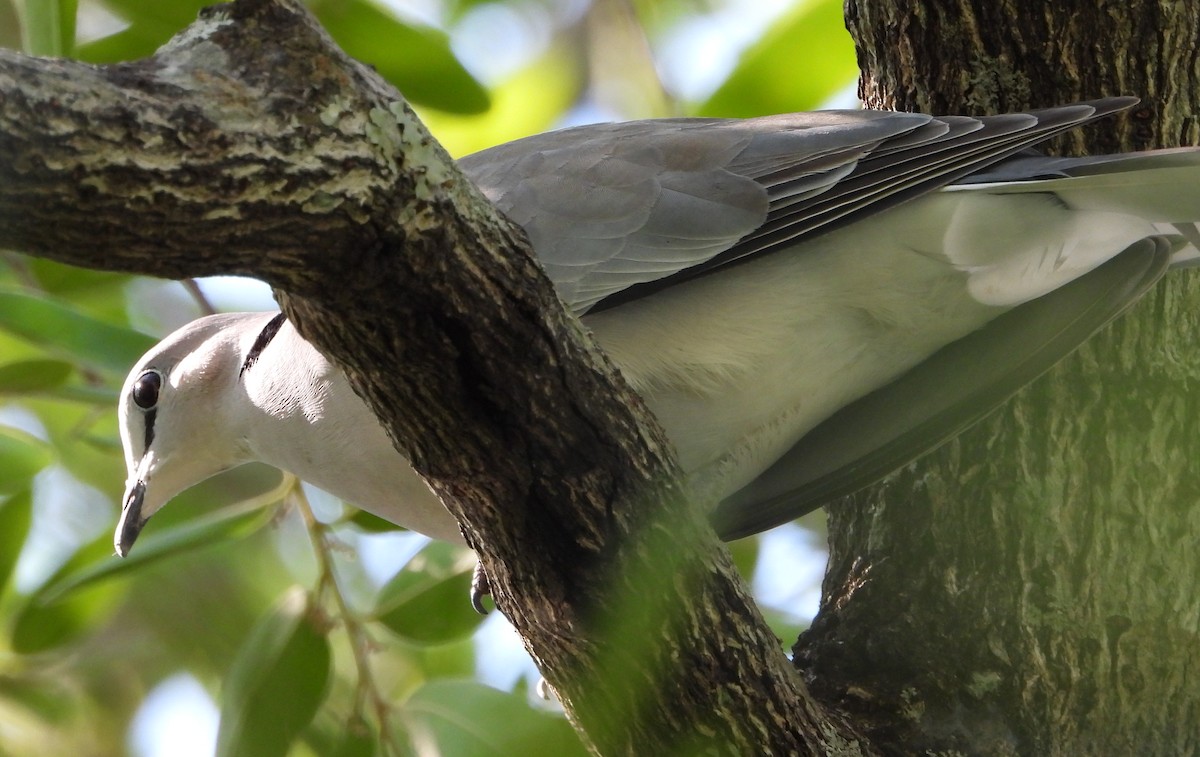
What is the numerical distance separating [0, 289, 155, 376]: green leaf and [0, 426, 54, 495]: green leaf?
25 centimetres

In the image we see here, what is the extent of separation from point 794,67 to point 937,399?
3.24ft

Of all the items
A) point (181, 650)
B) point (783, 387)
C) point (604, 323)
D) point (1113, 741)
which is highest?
point (604, 323)

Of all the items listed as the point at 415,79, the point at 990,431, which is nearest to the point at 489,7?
the point at 415,79

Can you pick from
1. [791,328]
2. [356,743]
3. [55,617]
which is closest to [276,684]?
[356,743]

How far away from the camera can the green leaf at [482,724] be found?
2.57 m

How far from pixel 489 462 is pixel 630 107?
2.83m

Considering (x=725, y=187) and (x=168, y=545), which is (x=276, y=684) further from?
(x=725, y=187)

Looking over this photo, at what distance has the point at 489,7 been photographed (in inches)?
124

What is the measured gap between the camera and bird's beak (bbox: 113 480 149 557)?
2994 millimetres

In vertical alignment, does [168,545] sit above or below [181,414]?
below

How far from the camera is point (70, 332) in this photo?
285 cm

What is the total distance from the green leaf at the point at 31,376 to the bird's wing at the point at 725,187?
1.17 m

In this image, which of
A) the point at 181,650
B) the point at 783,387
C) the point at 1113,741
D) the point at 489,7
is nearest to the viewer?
the point at 1113,741

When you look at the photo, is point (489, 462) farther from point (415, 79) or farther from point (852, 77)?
point (852, 77)
